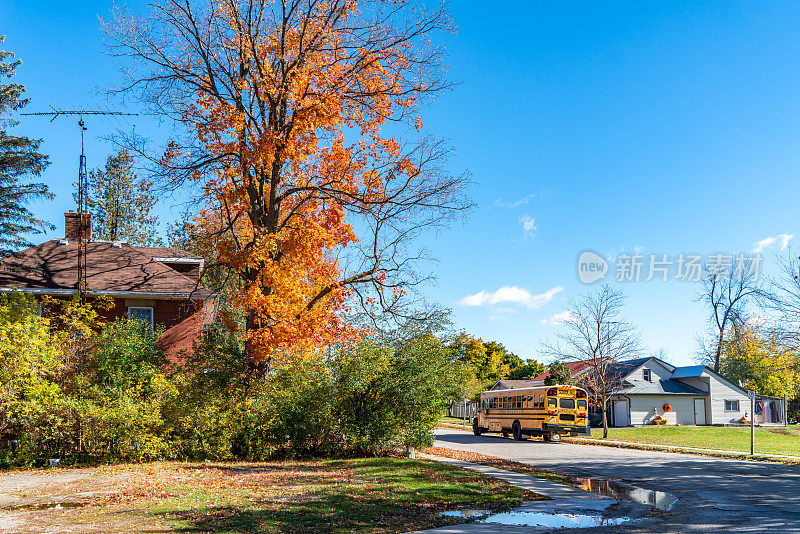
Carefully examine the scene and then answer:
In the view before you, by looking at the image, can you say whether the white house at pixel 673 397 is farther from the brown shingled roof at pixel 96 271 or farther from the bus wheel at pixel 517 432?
the brown shingled roof at pixel 96 271

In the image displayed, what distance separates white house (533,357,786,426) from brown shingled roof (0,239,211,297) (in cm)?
3756

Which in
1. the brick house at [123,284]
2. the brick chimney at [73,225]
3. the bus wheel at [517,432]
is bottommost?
the bus wheel at [517,432]

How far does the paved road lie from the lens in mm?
10156

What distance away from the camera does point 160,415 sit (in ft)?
59.3

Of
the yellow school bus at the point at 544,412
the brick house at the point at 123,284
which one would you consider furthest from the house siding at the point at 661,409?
the brick house at the point at 123,284

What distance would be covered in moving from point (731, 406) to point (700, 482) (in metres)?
44.0

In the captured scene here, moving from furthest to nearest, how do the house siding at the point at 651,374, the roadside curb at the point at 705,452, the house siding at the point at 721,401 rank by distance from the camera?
the house siding at the point at 721,401 → the house siding at the point at 651,374 → the roadside curb at the point at 705,452

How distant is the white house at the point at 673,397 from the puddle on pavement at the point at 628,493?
3590 centimetres

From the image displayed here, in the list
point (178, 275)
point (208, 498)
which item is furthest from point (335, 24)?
point (208, 498)

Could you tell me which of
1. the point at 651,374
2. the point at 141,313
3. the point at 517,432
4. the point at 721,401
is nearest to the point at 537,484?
the point at 141,313

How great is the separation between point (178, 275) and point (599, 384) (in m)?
28.7

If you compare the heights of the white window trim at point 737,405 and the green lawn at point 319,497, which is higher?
the green lawn at point 319,497

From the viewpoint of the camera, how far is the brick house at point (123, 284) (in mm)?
Result: 25219

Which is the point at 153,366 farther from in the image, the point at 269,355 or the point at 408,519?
the point at 408,519
